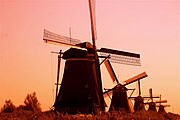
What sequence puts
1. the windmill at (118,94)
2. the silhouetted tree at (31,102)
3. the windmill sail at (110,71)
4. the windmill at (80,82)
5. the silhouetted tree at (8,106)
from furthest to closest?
the silhouetted tree at (31,102)
the silhouetted tree at (8,106)
the windmill at (118,94)
the windmill sail at (110,71)
the windmill at (80,82)

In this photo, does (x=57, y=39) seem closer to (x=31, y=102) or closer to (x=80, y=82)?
(x=80, y=82)

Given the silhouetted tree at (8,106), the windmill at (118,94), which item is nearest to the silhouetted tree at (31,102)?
the silhouetted tree at (8,106)

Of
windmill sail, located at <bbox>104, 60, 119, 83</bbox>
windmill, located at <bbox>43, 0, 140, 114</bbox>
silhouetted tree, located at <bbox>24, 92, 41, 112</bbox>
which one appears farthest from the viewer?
silhouetted tree, located at <bbox>24, 92, 41, 112</bbox>

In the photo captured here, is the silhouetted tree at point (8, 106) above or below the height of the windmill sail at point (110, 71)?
below

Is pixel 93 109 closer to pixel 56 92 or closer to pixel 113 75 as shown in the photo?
pixel 56 92

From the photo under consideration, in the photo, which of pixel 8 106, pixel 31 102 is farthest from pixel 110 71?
pixel 31 102

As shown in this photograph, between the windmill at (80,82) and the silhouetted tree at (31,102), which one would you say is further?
the silhouetted tree at (31,102)

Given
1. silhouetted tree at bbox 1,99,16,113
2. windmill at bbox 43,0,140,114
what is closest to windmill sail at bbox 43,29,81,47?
windmill at bbox 43,0,140,114

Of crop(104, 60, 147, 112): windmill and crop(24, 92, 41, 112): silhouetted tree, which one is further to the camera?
crop(24, 92, 41, 112): silhouetted tree

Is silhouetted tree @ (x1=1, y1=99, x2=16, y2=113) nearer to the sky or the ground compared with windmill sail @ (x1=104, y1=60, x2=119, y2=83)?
nearer to the ground

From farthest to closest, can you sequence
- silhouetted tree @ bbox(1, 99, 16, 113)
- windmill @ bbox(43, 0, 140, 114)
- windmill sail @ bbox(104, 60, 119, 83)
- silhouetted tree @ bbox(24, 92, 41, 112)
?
1. silhouetted tree @ bbox(24, 92, 41, 112)
2. silhouetted tree @ bbox(1, 99, 16, 113)
3. windmill sail @ bbox(104, 60, 119, 83)
4. windmill @ bbox(43, 0, 140, 114)

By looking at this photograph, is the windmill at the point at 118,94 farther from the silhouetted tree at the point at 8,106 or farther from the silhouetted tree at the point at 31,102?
the silhouetted tree at the point at 31,102

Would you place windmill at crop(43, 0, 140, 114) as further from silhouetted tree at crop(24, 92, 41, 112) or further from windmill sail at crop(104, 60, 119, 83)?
silhouetted tree at crop(24, 92, 41, 112)

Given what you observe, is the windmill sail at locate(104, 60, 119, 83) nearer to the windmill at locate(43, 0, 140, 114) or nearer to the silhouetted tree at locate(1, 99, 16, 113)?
the windmill at locate(43, 0, 140, 114)
